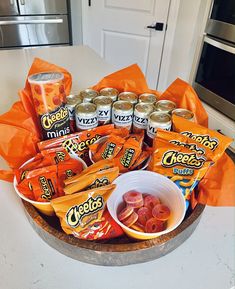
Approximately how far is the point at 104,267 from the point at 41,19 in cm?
224

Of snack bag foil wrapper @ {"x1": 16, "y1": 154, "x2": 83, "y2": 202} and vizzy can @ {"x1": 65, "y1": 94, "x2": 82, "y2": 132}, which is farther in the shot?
vizzy can @ {"x1": 65, "y1": 94, "x2": 82, "y2": 132}

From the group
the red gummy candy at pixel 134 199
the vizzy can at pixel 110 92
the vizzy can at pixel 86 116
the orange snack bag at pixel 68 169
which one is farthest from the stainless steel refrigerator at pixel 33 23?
the red gummy candy at pixel 134 199

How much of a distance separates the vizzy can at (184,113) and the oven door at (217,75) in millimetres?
1223

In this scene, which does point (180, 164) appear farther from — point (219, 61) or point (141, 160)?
point (219, 61)

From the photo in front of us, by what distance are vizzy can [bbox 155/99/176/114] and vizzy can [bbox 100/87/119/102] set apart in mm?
117

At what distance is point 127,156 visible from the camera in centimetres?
56

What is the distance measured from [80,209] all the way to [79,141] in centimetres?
19

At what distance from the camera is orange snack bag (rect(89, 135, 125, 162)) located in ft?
1.84

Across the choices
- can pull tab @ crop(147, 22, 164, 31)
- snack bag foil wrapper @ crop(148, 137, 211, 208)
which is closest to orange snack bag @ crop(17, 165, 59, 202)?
snack bag foil wrapper @ crop(148, 137, 211, 208)

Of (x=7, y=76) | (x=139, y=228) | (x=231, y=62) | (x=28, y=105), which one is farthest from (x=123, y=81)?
(x=231, y=62)

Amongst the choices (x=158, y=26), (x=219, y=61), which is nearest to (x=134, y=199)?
(x=219, y=61)

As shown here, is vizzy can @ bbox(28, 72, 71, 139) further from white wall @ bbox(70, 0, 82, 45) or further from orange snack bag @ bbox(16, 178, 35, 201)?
white wall @ bbox(70, 0, 82, 45)

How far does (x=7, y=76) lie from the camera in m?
1.11

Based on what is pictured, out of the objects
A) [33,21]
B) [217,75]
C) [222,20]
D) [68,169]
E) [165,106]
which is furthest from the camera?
[33,21]
